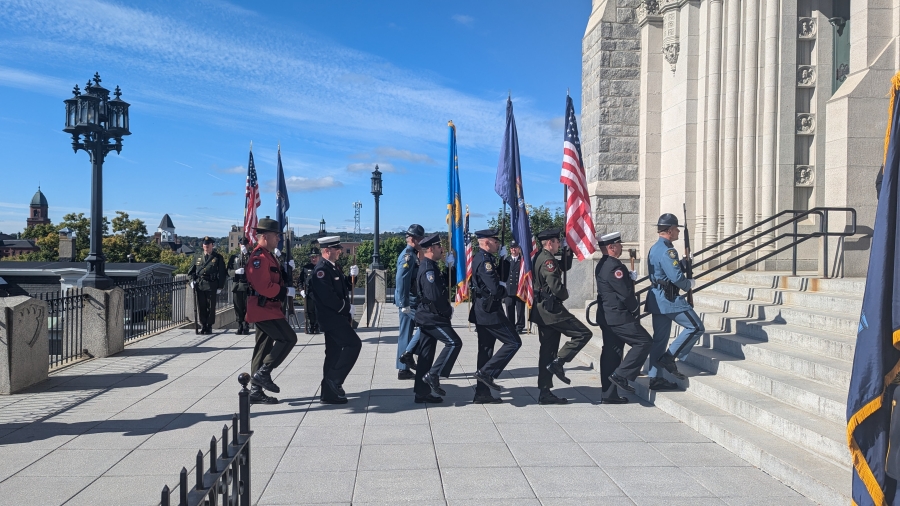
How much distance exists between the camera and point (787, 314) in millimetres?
8180

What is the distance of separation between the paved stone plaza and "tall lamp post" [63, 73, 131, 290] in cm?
310

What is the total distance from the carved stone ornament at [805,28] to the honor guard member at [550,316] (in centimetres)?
752

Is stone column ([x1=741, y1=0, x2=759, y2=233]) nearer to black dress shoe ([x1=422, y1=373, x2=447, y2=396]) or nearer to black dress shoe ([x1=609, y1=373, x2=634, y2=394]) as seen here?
black dress shoe ([x1=609, y1=373, x2=634, y2=394])

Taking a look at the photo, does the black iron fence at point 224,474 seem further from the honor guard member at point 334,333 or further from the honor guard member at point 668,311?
the honor guard member at point 668,311

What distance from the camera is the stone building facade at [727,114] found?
9.26m

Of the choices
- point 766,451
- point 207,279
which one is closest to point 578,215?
point 766,451

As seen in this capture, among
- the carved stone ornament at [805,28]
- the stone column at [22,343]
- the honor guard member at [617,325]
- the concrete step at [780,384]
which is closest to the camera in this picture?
the concrete step at [780,384]

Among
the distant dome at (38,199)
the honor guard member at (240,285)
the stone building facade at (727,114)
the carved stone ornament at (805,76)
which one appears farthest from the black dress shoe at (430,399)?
the distant dome at (38,199)

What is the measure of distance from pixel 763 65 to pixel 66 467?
12.2 meters

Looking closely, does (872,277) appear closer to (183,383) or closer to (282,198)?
(183,383)

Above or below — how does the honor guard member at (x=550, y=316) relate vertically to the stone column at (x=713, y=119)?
below

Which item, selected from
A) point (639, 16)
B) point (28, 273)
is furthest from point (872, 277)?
point (28, 273)

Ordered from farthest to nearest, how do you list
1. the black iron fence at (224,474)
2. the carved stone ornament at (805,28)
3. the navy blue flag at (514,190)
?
the carved stone ornament at (805,28) < the navy blue flag at (514,190) < the black iron fence at (224,474)

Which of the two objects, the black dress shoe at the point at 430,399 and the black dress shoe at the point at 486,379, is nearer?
the black dress shoe at the point at 486,379
